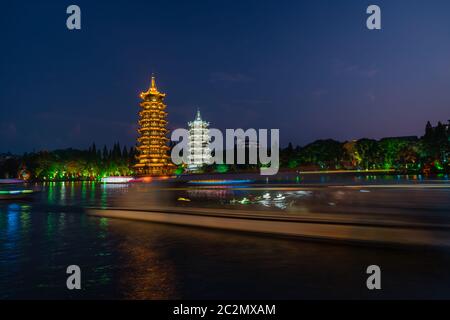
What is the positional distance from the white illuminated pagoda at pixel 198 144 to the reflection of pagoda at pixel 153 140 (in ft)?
85.2

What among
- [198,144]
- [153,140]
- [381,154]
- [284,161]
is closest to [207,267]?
[153,140]

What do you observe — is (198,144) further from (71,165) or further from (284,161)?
(71,165)

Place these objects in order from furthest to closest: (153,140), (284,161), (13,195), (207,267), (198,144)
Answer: (198,144), (284,161), (153,140), (13,195), (207,267)

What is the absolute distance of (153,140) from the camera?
103m

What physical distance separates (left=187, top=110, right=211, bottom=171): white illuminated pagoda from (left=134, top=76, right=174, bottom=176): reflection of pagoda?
25983 millimetres

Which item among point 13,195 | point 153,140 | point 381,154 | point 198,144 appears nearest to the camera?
point 13,195

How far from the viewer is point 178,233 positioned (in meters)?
11.3

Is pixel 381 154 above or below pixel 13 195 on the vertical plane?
above

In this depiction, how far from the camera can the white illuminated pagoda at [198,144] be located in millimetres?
134875

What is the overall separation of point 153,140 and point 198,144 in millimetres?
36256

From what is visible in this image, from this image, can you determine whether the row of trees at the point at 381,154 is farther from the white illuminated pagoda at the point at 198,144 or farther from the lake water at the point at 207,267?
the lake water at the point at 207,267

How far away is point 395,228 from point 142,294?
632 cm
